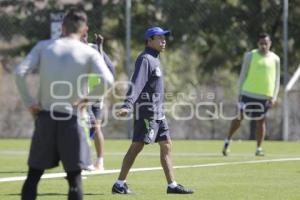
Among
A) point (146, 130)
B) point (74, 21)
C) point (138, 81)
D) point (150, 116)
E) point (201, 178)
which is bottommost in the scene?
point (201, 178)

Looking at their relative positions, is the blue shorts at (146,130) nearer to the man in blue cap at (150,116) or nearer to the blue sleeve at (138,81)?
the man in blue cap at (150,116)

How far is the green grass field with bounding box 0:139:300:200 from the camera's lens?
9953 millimetres

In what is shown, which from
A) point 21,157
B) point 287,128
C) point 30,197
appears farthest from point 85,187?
point 287,128

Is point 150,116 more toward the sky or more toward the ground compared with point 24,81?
more toward the ground

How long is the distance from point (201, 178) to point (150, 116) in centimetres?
201

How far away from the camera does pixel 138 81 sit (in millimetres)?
9945

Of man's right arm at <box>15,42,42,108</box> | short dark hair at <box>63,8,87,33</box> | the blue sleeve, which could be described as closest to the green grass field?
the blue sleeve

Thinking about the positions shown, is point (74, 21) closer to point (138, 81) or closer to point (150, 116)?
point (138, 81)

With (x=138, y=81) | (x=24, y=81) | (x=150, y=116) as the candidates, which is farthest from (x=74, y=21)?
(x=150, y=116)

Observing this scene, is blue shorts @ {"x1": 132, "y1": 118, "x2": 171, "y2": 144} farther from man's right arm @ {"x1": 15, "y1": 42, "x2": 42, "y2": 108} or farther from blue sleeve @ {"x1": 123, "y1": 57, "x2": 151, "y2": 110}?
man's right arm @ {"x1": 15, "y1": 42, "x2": 42, "y2": 108}

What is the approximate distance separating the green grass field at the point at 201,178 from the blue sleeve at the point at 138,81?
1010mm

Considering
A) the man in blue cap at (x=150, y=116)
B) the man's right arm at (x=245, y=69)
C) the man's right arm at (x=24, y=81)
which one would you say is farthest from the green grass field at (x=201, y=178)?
the man's right arm at (x=24, y=81)

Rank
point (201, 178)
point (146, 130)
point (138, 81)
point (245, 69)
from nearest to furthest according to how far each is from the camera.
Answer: point (138, 81) → point (146, 130) → point (201, 178) → point (245, 69)

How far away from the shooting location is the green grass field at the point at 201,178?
32.7ft
